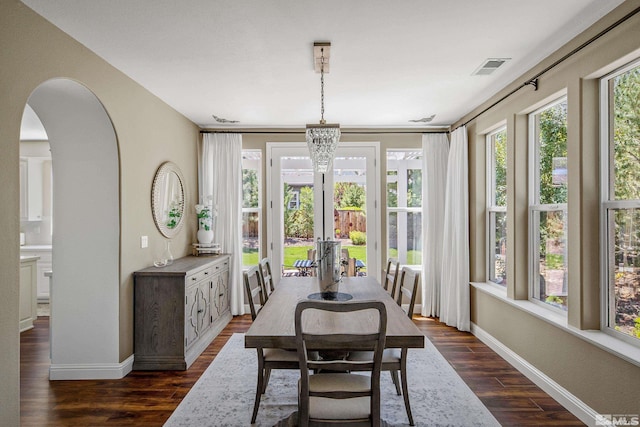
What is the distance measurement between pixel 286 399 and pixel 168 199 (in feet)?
8.36

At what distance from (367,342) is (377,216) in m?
3.64

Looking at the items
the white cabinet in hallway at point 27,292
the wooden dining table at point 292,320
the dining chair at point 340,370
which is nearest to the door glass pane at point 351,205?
the wooden dining table at point 292,320

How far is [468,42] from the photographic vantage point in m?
2.76

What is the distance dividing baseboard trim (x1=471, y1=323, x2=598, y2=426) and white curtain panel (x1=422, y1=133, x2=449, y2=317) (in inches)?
42.2

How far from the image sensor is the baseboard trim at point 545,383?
2.53 m

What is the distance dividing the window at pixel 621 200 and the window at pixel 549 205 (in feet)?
1.67

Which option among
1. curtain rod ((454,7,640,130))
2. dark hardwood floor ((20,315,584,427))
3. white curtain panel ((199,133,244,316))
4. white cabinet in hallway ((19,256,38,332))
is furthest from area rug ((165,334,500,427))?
white cabinet in hallway ((19,256,38,332))

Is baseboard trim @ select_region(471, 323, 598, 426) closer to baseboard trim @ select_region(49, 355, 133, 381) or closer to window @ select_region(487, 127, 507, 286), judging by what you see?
window @ select_region(487, 127, 507, 286)

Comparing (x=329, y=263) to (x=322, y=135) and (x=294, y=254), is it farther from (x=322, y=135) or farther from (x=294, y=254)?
(x=294, y=254)

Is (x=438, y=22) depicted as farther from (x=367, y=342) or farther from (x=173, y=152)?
(x=173, y=152)

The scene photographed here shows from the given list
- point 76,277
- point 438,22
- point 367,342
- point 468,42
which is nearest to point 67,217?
point 76,277

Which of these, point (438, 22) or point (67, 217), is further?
point (67, 217)

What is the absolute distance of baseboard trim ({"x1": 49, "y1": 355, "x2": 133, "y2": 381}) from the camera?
3.24m

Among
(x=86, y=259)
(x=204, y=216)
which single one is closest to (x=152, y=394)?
(x=86, y=259)
